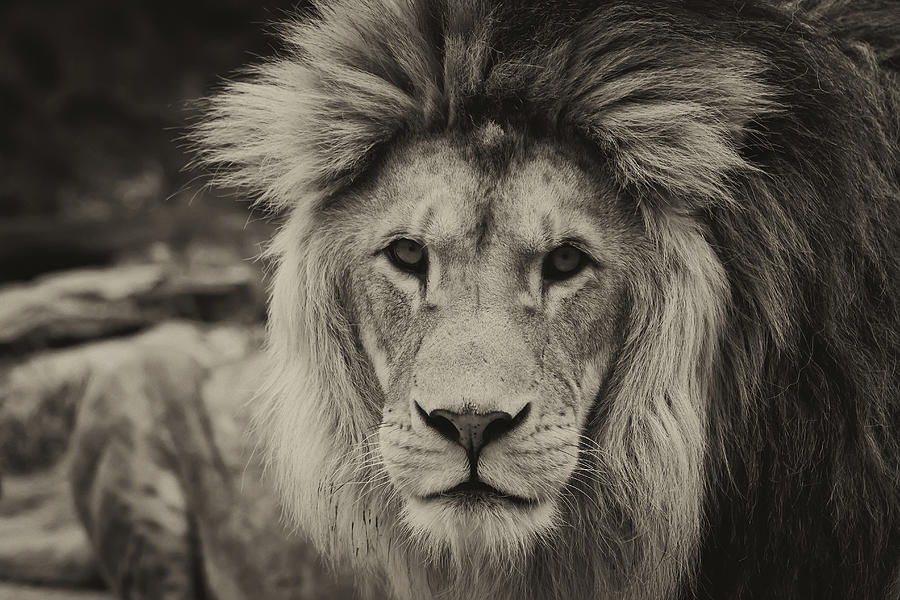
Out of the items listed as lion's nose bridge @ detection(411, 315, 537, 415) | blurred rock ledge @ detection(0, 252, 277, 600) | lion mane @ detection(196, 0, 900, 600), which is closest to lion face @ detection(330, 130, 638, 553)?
lion's nose bridge @ detection(411, 315, 537, 415)

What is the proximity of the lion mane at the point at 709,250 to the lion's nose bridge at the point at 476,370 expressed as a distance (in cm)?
38

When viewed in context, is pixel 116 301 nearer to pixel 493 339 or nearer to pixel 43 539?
pixel 43 539

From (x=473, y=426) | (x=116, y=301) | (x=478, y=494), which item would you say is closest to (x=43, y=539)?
(x=116, y=301)

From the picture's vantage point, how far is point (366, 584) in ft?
11.7

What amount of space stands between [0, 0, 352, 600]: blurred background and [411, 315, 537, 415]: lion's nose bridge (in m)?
1.12

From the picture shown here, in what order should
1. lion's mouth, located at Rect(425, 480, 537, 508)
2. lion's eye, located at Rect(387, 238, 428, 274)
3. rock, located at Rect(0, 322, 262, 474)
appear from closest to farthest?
lion's mouth, located at Rect(425, 480, 537, 508), lion's eye, located at Rect(387, 238, 428, 274), rock, located at Rect(0, 322, 262, 474)

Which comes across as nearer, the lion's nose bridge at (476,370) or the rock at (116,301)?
the lion's nose bridge at (476,370)

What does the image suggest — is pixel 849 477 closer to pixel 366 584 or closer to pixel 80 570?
pixel 366 584

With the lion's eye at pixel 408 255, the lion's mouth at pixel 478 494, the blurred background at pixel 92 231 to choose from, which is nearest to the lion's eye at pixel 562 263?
the lion's eye at pixel 408 255

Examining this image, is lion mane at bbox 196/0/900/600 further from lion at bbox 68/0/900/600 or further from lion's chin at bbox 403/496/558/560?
lion's chin at bbox 403/496/558/560

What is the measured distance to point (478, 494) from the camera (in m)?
2.74

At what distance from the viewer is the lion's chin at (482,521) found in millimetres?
2746

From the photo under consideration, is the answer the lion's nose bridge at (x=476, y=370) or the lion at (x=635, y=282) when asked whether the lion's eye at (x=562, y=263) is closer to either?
the lion at (x=635, y=282)

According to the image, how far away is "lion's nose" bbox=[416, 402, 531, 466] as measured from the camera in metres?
2.62
